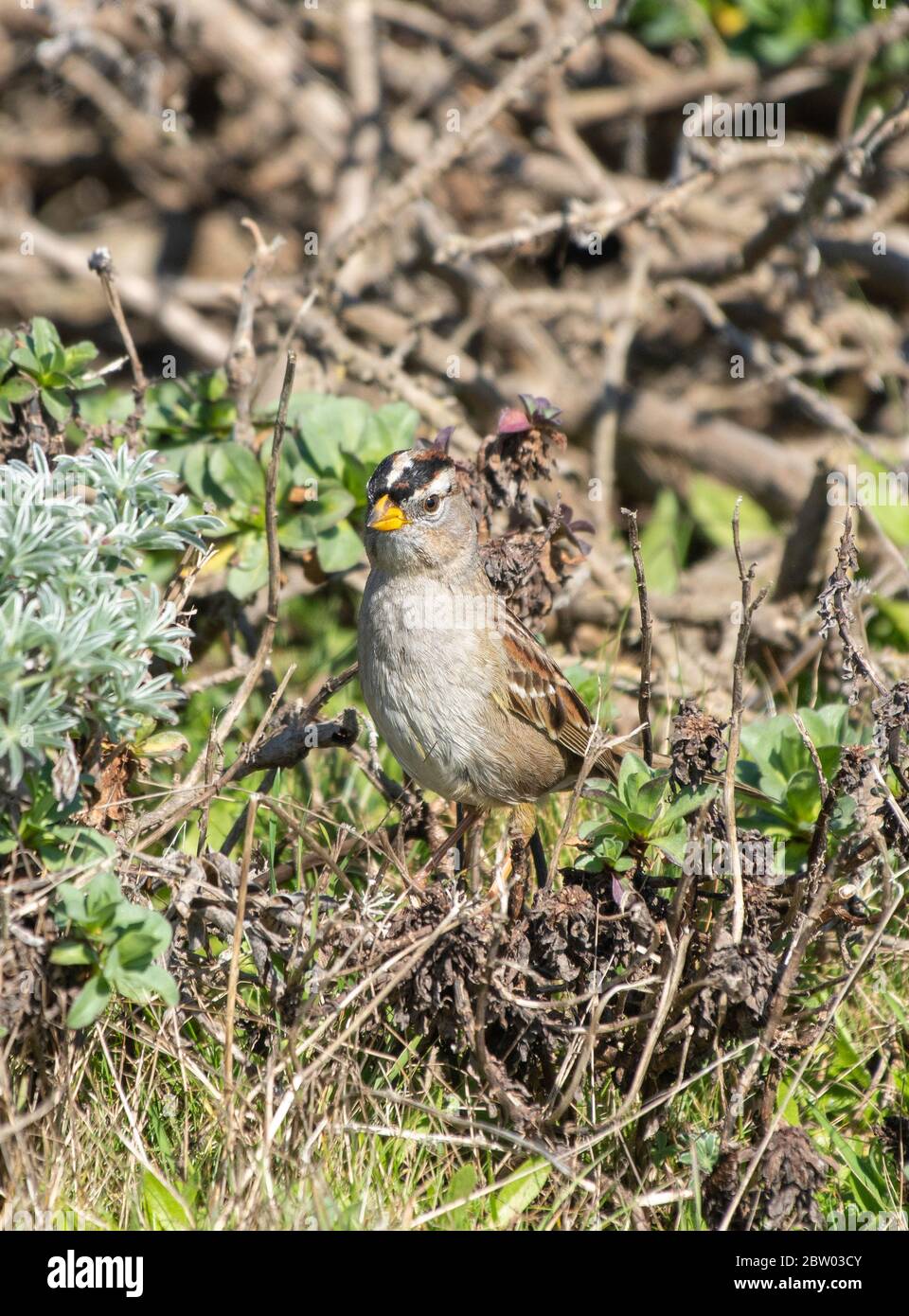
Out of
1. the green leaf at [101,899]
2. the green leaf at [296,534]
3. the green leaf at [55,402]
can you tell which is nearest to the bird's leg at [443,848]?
the green leaf at [101,899]

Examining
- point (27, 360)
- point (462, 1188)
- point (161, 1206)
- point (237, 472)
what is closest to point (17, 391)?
point (27, 360)

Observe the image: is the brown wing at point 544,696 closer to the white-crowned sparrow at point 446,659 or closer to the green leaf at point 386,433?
the white-crowned sparrow at point 446,659

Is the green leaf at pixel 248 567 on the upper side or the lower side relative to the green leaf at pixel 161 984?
upper

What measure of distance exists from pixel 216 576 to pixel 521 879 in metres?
1.78

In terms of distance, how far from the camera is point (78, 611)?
10.2 ft

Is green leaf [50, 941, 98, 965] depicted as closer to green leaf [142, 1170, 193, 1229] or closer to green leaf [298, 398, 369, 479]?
green leaf [142, 1170, 193, 1229]

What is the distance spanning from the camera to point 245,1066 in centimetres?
338

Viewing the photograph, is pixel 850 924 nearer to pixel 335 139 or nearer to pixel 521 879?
pixel 521 879

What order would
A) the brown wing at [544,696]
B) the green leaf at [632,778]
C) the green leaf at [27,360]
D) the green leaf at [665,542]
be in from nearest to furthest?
the green leaf at [632,778], the green leaf at [27,360], the brown wing at [544,696], the green leaf at [665,542]

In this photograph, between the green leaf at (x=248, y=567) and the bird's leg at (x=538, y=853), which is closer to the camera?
the bird's leg at (x=538, y=853)

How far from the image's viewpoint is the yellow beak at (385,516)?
414 centimetres

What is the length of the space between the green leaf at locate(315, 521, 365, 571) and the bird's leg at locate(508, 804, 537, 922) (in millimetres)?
990

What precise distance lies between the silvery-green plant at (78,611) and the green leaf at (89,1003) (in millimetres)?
486

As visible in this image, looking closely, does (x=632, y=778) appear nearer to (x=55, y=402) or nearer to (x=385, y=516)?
(x=385, y=516)
